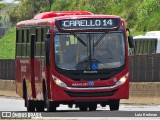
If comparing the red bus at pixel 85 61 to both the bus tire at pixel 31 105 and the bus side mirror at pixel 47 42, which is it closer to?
the bus side mirror at pixel 47 42

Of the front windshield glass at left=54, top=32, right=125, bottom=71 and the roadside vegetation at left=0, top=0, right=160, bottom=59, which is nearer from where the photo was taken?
the front windshield glass at left=54, top=32, right=125, bottom=71

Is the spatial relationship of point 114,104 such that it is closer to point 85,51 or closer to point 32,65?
point 85,51

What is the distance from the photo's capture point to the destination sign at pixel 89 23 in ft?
93.6

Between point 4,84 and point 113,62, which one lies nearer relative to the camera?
point 113,62

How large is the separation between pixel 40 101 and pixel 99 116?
6.73 meters

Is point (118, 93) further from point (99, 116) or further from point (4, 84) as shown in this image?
point (4, 84)

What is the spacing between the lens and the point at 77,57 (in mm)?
28375

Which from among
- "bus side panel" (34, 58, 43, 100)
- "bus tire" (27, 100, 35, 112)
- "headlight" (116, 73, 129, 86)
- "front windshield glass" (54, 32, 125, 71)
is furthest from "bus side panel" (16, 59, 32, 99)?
"headlight" (116, 73, 129, 86)

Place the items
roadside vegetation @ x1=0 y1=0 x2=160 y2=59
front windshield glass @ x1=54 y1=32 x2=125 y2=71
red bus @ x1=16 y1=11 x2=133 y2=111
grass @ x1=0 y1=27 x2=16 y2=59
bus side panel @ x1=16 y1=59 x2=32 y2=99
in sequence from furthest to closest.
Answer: grass @ x1=0 y1=27 x2=16 y2=59 → roadside vegetation @ x1=0 y1=0 x2=160 y2=59 → bus side panel @ x1=16 y1=59 x2=32 y2=99 → front windshield glass @ x1=54 y1=32 x2=125 y2=71 → red bus @ x1=16 y1=11 x2=133 y2=111

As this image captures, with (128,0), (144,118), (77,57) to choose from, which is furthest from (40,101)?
(128,0)

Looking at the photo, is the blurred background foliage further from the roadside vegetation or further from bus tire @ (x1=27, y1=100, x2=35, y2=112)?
bus tire @ (x1=27, y1=100, x2=35, y2=112)

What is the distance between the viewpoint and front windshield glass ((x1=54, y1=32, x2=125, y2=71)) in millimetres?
28328

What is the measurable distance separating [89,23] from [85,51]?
897 millimetres

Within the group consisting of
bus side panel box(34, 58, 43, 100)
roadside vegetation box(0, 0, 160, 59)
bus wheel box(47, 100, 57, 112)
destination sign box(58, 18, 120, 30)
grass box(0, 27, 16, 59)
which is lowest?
grass box(0, 27, 16, 59)
